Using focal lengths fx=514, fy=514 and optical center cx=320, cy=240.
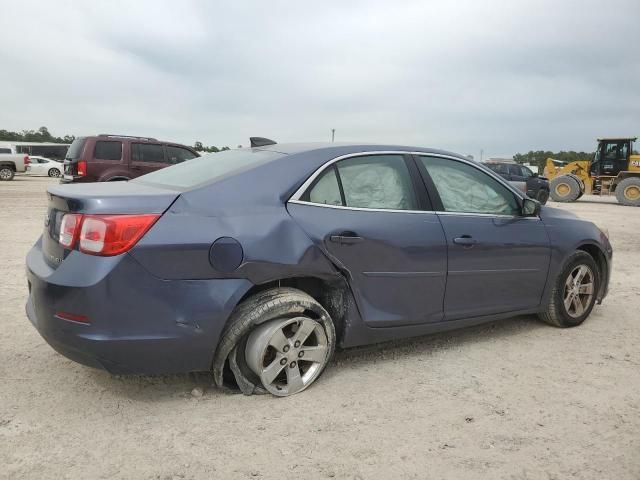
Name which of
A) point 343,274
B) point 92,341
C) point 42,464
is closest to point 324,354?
point 343,274

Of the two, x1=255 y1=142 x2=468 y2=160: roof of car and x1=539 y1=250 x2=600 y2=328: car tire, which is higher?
x1=255 y1=142 x2=468 y2=160: roof of car

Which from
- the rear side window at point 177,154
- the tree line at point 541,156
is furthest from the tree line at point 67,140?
the rear side window at point 177,154

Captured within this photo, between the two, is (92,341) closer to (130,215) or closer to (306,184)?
(130,215)

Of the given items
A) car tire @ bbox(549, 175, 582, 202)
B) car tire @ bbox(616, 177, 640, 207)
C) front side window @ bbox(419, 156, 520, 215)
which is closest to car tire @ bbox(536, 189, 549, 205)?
front side window @ bbox(419, 156, 520, 215)

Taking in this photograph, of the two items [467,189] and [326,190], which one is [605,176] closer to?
[467,189]

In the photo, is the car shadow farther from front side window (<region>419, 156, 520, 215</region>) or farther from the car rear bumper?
front side window (<region>419, 156, 520, 215</region>)

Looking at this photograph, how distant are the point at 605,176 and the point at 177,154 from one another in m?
18.6

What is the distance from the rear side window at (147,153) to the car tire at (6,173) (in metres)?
18.2

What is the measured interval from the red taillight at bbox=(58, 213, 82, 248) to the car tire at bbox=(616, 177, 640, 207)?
75.0 feet

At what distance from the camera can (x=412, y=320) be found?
330 cm

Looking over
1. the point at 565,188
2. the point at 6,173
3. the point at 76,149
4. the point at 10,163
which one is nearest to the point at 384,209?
the point at 76,149

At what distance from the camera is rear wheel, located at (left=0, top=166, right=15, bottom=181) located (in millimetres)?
25641

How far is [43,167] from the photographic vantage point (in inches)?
1259

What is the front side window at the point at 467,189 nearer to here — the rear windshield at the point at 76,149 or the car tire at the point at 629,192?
the rear windshield at the point at 76,149
